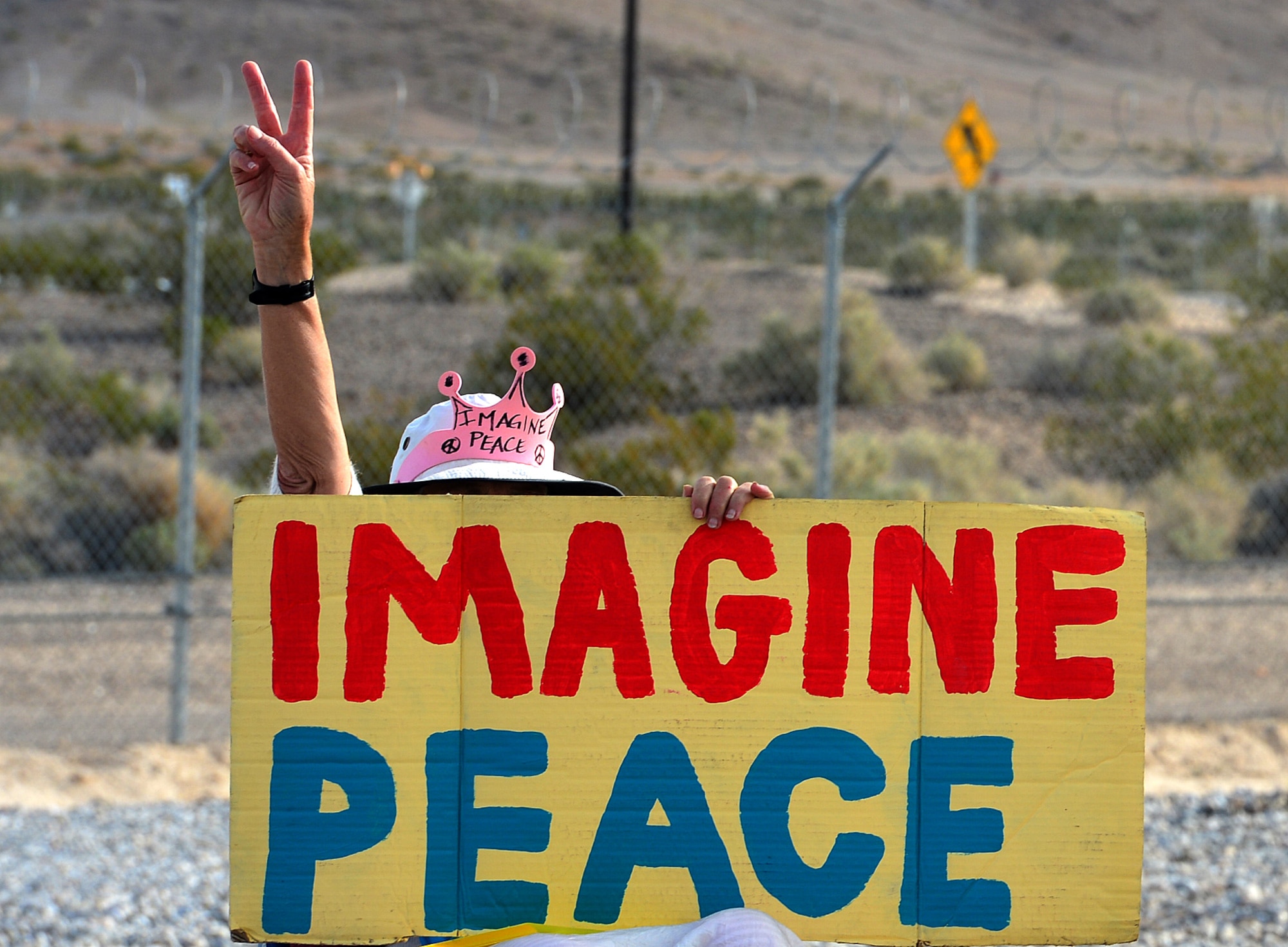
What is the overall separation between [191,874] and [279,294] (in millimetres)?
3133

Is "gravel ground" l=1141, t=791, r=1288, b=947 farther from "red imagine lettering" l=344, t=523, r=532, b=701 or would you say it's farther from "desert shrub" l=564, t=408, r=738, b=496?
"desert shrub" l=564, t=408, r=738, b=496

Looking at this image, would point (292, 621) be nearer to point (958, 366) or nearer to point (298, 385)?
point (298, 385)

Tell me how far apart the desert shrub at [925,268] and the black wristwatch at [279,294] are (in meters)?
16.1

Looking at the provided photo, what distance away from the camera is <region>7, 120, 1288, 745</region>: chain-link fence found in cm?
876

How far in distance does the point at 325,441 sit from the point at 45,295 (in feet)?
47.0

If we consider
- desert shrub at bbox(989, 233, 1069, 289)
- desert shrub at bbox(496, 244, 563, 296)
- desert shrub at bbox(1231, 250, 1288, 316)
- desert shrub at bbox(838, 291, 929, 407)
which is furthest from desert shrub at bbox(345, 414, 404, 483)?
desert shrub at bbox(989, 233, 1069, 289)

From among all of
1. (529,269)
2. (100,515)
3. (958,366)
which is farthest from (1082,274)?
(100,515)

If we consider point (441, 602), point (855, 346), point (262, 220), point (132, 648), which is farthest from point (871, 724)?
point (855, 346)

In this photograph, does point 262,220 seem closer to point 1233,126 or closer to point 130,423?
point 130,423

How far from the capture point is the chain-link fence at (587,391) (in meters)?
8.76

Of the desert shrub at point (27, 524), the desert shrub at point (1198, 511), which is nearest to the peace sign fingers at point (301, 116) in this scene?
the desert shrub at point (27, 524)

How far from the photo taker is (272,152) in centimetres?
228

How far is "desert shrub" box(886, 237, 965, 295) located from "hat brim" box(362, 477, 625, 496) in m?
15.9

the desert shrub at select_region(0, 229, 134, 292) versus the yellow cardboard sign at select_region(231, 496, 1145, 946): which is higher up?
the desert shrub at select_region(0, 229, 134, 292)
